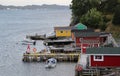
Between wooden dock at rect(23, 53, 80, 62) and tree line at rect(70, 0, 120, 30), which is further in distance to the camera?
tree line at rect(70, 0, 120, 30)

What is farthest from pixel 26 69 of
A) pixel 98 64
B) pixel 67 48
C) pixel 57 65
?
pixel 98 64

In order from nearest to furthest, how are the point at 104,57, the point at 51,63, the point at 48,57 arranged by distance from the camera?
the point at 104,57 → the point at 51,63 → the point at 48,57

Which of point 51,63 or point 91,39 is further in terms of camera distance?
point 91,39

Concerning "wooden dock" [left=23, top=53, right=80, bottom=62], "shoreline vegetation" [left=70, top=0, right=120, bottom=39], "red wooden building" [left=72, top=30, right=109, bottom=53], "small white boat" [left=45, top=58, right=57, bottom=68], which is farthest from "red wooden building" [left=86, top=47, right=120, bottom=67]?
"shoreline vegetation" [left=70, top=0, right=120, bottom=39]

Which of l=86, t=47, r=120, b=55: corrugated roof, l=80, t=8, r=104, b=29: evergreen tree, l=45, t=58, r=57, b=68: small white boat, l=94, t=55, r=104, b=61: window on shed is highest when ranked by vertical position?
l=80, t=8, r=104, b=29: evergreen tree

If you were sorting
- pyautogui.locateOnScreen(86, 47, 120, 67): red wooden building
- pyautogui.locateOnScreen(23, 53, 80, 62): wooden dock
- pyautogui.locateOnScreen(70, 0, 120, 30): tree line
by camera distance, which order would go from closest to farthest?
pyautogui.locateOnScreen(86, 47, 120, 67): red wooden building < pyautogui.locateOnScreen(23, 53, 80, 62): wooden dock < pyautogui.locateOnScreen(70, 0, 120, 30): tree line

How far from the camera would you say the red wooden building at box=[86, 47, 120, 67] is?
51.8 m

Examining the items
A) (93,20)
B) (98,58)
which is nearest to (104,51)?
(98,58)

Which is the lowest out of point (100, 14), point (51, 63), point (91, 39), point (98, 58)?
point (51, 63)

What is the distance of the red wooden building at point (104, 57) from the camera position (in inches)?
2040

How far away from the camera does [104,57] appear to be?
171ft

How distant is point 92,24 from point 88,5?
12.1m

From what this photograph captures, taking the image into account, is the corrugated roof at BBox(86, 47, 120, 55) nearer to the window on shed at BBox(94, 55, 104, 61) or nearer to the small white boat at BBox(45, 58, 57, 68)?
the window on shed at BBox(94, 55, 104, 61)

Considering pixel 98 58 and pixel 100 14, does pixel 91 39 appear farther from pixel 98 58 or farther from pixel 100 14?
pixel 100 14
